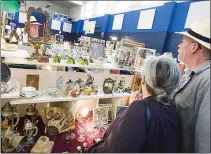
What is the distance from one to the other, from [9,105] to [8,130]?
0.23 meters

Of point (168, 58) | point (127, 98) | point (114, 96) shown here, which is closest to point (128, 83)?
point (127, 98)

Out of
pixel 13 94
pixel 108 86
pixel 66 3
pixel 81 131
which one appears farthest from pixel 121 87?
pixel 66 3

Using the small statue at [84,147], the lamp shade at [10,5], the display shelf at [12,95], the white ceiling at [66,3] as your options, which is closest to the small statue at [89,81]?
the small statue at [84,147]

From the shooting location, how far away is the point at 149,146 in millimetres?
989

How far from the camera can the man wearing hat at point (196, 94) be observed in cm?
106

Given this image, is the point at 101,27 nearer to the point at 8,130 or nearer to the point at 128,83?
the point at 128,83

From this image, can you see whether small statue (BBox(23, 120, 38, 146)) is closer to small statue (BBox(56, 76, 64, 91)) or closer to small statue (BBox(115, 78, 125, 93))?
small statue (BBox(56, 76, 64, 91))

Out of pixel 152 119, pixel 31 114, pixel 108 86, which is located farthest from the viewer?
pixel 108 86

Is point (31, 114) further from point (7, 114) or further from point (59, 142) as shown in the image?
point (59, 142)

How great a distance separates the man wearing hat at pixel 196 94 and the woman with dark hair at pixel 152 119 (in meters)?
0.11

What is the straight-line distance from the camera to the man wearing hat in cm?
106

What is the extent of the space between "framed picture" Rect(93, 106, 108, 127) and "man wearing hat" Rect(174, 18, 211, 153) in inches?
57.0

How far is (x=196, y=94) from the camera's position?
3.74 ft

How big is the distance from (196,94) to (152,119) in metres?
0.36
